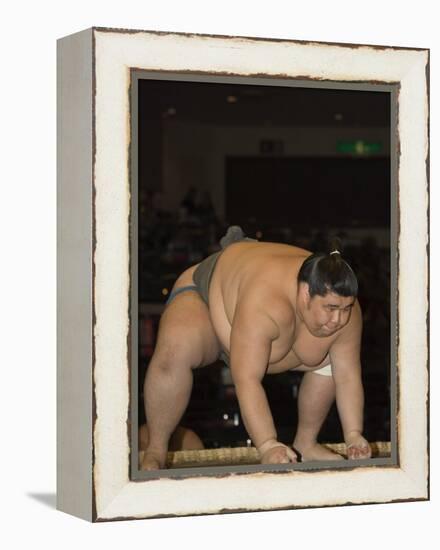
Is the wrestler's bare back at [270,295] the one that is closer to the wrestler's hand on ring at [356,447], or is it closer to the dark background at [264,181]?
the wrestler's hand on ring at [356,447]

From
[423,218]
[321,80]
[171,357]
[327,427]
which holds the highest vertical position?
[321,80]

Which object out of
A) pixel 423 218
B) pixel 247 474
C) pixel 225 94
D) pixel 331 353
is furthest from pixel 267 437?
pixel 225 94

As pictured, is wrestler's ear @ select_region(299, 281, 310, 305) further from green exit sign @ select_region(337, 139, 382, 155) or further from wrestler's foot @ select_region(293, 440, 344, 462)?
green exit sign @ select_region(337, 139, 382, 155)

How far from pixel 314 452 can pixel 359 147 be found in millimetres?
9186

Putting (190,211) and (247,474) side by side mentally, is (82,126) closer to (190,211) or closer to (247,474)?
(247,474)

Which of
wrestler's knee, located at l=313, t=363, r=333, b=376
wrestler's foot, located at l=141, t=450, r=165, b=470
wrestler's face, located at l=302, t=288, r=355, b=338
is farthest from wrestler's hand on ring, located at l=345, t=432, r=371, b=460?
wrestler's foot, located at l=141, t=450, r=165, b=470

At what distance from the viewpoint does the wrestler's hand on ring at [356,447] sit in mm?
4562

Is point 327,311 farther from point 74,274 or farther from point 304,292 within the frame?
point 74,274

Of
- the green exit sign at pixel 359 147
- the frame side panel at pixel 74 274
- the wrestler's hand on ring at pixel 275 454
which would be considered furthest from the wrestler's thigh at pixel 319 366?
the green exit sign at pixel 359 147

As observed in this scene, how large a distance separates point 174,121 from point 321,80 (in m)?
8.28

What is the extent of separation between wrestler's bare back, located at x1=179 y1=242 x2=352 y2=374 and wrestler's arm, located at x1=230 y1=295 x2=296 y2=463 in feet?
0.12

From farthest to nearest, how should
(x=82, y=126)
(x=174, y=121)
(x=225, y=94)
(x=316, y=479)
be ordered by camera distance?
(x=174, y=121), (x=225, y=94), (x=316, y=479), (x=82, y=126)

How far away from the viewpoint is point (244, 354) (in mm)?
4387

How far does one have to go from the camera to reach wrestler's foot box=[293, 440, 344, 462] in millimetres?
4879
